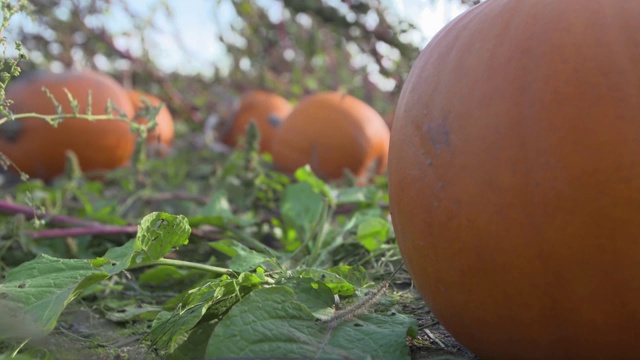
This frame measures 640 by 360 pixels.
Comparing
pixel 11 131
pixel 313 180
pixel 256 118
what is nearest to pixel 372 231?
pixel 313 180

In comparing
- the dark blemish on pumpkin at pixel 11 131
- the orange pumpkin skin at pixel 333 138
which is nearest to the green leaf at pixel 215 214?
the orange pumpkin skin at pixel 333 138

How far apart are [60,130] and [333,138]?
1405 mm

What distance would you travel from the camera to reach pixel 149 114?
1909mm

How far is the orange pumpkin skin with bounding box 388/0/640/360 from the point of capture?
1.09 metres

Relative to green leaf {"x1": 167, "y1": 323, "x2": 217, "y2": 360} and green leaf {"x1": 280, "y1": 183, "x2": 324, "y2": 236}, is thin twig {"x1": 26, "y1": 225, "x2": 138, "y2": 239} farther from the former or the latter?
green leaf {"x1": 167, "y1": 323, "x2": 217, "y2": 360}

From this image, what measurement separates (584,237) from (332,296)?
49 centimetres

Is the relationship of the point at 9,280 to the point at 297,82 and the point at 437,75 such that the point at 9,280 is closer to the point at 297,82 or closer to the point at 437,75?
the point at 437,75

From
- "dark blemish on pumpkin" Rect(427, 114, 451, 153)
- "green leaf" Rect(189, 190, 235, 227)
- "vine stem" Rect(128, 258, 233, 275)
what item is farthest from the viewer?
"green leaf" Rect(189, 190, 235, 227)

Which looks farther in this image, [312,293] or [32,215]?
[32,215]

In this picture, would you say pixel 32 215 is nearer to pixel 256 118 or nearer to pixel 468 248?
pixel 468 248

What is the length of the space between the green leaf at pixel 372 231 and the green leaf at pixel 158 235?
2.46ft

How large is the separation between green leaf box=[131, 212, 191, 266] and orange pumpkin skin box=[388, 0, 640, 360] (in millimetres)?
401

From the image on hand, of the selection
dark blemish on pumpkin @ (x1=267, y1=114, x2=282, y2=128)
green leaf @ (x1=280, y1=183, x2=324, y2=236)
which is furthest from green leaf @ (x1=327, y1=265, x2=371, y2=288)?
dark blemish on pumpkin @ (x1=267, y1=114, x2=282, y2=128)

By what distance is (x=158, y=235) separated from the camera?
1.30 metres
